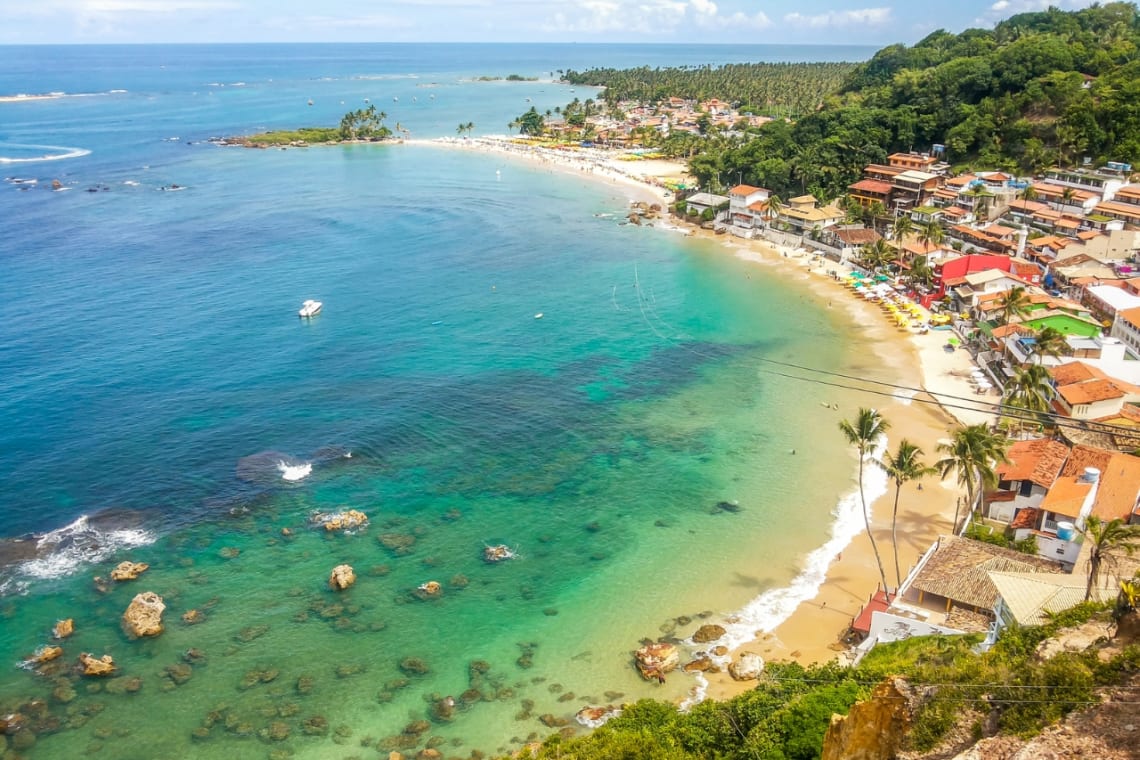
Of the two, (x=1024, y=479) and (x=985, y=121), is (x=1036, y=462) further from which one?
(x=985, y=121)

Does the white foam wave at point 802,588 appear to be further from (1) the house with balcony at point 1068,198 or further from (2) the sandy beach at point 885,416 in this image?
(1) the house with balcony at point 1068,198

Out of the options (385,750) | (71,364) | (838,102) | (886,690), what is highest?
(838,102)

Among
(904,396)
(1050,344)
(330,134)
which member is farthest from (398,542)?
(330,134)

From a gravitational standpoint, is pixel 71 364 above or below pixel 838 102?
below

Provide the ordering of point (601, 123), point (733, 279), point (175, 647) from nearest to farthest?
point (175, 647)
point (733, 279)
point (601, 123)

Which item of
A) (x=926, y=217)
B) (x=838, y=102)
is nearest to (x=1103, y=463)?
(x=926, y=217)

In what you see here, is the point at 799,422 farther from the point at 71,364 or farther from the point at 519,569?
the point at 71,364

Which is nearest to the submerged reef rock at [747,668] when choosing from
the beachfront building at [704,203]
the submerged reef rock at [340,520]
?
the submerged reef rock at [340,520]

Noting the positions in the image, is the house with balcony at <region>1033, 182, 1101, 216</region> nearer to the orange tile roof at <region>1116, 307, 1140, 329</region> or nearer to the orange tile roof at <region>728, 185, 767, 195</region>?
the orange tile roof at <region>1116, 307, 1140, 329</region>
